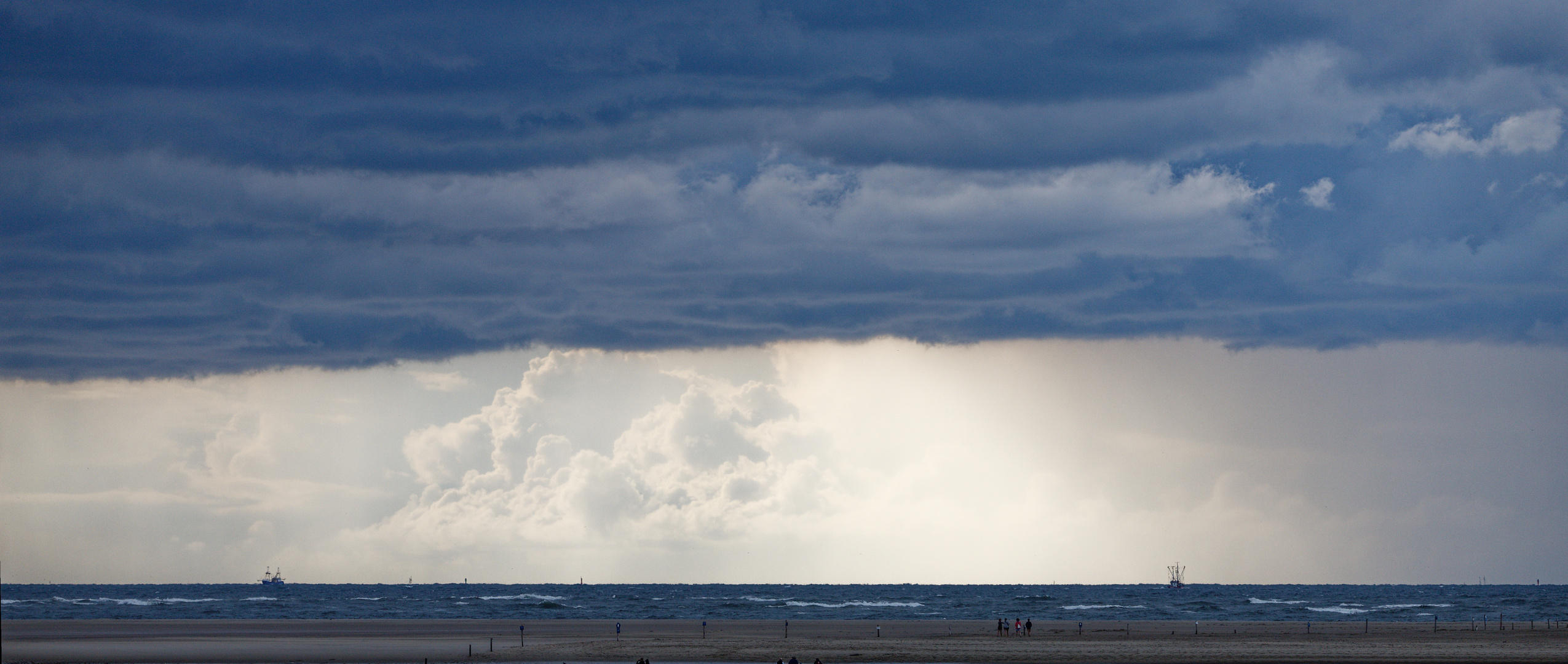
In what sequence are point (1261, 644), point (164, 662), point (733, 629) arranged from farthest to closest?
1. point (733, 629)
2. point (1261, 644)
3. point (164, 662)

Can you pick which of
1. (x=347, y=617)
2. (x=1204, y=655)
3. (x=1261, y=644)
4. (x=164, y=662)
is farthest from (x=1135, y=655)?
(x=347, y=617)

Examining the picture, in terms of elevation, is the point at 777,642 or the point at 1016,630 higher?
the point at 1016,630

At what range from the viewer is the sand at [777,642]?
349 feet

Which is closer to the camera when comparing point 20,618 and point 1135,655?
point 1135,655

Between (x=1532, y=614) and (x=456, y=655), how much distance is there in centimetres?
15236

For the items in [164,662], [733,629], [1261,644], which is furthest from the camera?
[733,629]

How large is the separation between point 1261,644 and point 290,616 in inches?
4925

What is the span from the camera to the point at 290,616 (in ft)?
616

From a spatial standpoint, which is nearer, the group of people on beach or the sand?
the sand

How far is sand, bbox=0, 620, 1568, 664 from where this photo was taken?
10625cm

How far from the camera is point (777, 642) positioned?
125188 mm

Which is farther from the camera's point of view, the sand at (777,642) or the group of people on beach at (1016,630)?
the group of people on beach at (1016,630)

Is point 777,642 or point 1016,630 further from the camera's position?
point 1016,630

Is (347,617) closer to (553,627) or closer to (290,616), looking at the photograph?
(290,616)
